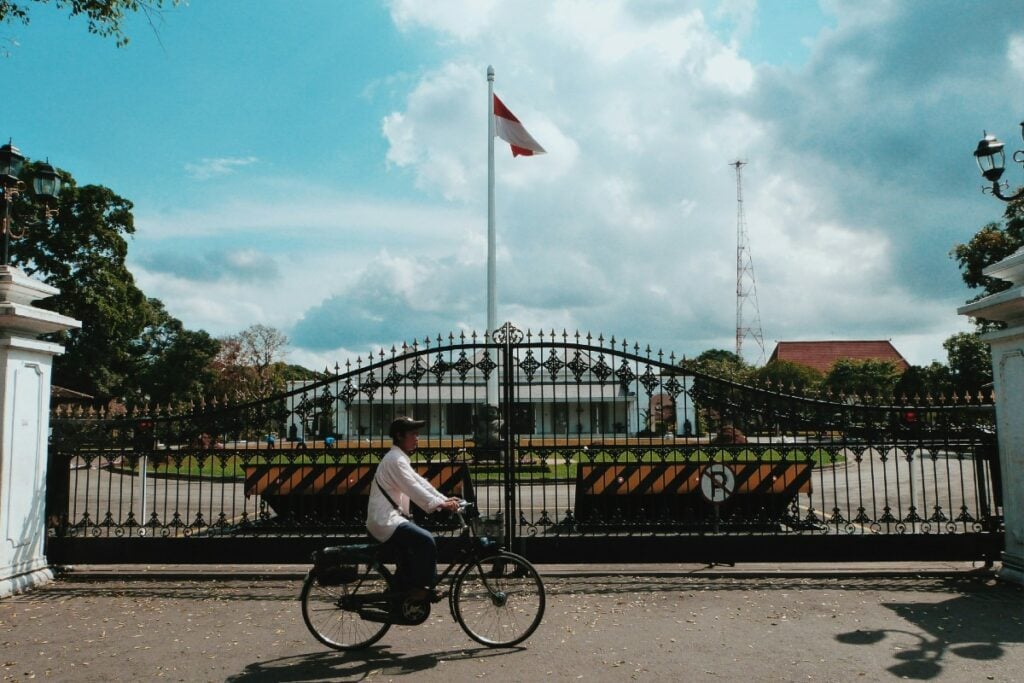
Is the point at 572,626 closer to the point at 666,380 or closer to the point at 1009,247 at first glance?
the point at 666,380

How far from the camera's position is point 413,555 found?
5.66 metres

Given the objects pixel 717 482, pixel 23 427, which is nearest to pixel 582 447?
pixel 717 482

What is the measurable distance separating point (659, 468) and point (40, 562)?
23.2ft

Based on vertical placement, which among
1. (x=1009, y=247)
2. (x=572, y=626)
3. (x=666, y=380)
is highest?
(x=1009, y=247)

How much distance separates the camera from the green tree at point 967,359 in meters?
39.4

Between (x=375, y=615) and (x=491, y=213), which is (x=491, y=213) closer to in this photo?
(x=491, y=213)

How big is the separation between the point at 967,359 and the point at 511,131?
32842 millimetres

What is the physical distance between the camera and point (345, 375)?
8.79 m

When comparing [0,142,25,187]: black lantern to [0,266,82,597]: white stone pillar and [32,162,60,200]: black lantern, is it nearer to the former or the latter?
[32,162,60,200]: black lantern

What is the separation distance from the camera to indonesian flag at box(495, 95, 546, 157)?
20234 mm

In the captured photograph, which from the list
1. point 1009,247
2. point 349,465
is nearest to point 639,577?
point 349,465

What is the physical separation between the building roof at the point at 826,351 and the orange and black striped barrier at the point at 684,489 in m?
73.3

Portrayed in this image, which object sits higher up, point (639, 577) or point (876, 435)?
point (876, 435)

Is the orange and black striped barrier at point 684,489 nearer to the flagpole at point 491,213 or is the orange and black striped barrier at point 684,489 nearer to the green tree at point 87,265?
the flagpole at point 491,213
